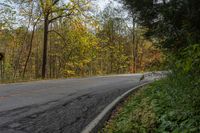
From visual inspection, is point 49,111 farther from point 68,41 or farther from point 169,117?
point 68,41

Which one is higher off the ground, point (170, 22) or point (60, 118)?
point (170, 22)

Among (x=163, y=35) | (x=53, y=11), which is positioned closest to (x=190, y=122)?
(x=163, y=35)

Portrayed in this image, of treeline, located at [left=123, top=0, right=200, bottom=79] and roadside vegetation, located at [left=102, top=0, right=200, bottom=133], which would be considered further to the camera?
treeline, located at [left=123, top=0, right=200, bottom=79]

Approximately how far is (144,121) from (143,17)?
5.83m

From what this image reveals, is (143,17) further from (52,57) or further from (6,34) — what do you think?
→ (52,57)

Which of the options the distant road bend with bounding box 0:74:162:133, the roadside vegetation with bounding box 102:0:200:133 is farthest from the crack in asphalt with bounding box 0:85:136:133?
the roadside vegetation with bounding box 102:0:200:133

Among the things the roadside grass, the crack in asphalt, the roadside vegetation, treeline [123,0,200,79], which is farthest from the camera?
treeline [123,0,200,79]

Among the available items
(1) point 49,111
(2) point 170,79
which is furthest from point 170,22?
(1) point 49,111

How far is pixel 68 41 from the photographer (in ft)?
88.4

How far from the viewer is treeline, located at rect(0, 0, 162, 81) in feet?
81.9

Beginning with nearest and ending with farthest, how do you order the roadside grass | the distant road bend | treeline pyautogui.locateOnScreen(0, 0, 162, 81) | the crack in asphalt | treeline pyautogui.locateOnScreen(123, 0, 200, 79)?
1. the roadside grass
2. the crack in asphalt
3. the distant road bend
4. treeline pyautogui.locateOnScreen(123, 0, 200, 79)
5. treeline pyautogui.locateOnScreen(0, 0, 162, 81)

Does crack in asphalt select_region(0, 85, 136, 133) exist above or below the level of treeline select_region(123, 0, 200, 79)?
below

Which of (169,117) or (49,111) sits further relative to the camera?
(49,111)

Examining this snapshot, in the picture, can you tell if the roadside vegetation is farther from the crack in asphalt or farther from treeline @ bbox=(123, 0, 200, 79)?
the crack in asphalt
